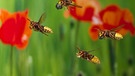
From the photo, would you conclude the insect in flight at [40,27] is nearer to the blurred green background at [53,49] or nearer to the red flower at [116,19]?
the blurred green background at [53,49]

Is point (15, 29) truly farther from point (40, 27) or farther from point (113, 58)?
point (113, 58)

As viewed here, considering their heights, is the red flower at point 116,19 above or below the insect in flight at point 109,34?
above

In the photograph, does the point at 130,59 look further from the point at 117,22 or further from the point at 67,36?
the point at 67,36

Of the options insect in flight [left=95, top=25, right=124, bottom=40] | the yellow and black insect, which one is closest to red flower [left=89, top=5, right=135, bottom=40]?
insect in flight [left=95, top=25, right=124, bottom=40]

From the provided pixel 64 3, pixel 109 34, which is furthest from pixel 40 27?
pixel 109 34

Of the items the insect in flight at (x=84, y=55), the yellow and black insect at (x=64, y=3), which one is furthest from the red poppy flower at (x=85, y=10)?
the insect in flight at (x=84, y=55)

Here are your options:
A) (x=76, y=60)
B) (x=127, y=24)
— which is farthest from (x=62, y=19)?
(x=127, y=24)

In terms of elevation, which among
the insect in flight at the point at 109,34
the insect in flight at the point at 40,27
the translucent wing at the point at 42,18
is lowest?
the insect in flight at the point at 109,34
